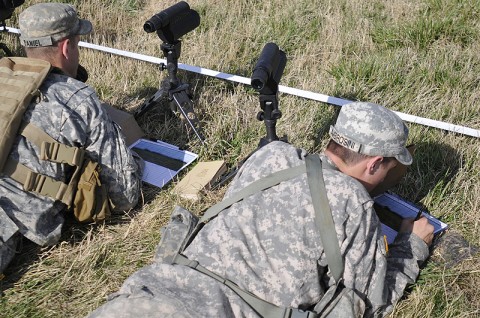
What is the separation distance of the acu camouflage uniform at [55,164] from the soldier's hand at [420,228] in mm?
1702

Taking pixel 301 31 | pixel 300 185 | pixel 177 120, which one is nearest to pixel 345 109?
pixel 300 185

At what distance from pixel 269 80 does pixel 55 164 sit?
4.45 feet

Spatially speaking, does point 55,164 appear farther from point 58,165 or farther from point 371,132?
point 371,132

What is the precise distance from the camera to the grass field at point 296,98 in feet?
11.4

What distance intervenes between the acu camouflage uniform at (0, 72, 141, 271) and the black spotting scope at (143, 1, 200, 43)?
85 centimetres

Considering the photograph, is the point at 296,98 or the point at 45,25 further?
the point at 296,98

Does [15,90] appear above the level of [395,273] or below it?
above

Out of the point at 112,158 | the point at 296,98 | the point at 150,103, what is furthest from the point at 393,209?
the point at 150,103

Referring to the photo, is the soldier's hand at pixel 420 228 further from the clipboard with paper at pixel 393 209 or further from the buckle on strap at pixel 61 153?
the buckle on strap at pixel 61 153

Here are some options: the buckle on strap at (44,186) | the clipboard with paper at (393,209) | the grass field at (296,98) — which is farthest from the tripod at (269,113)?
the buckle on strap at (44,186)

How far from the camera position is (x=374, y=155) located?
2.85 meters

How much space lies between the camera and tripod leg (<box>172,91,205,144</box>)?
15.1ft

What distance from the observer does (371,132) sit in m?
2.86

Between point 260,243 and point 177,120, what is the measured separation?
2.38 meters
